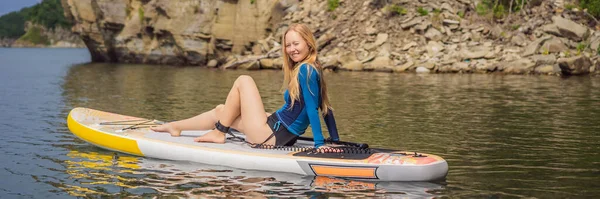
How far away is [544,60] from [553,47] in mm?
1164

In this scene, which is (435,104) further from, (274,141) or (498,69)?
(498,69)

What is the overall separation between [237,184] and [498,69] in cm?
2515

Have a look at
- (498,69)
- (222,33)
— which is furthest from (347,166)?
(222,33)

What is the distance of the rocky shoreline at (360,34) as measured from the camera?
3278 cm

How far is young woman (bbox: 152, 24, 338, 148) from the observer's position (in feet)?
27.8

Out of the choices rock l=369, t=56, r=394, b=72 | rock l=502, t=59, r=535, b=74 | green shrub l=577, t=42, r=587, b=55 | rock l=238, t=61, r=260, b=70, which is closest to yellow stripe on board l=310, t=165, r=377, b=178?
rock l=502, t=59, r=535, b=74

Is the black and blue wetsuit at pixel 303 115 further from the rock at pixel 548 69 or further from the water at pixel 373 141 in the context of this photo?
the rock at pixel 548 69

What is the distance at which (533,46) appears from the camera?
32781 millimetres

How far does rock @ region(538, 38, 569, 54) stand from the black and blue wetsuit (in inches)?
1012

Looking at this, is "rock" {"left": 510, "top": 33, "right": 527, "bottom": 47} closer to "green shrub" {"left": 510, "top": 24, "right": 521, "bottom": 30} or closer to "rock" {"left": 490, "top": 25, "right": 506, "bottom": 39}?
"rock" {"left": 490, "top": 25, "right": 506, "bottom": 39}

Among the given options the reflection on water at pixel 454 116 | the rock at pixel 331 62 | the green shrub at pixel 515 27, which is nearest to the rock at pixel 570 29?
the green shrub at pixel 515 27

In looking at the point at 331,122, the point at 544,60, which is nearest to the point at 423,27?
the point at 544,60

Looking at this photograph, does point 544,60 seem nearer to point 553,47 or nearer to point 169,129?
point 553,47

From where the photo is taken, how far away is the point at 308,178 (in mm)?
8641
